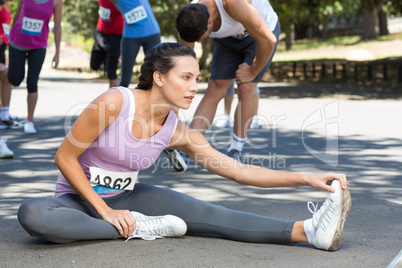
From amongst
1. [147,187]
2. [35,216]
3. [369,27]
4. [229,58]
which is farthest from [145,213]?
[369,27]

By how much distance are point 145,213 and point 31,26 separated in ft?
16.3

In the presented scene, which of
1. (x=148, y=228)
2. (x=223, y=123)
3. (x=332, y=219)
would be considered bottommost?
(x=223, y=123)

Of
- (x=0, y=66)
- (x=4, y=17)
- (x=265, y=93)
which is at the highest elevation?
(x=4, y=17)

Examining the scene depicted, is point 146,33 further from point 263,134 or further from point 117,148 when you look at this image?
point 117,148

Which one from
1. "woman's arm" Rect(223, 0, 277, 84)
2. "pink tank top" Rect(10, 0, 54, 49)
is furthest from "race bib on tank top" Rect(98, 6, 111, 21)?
"woman's arm" Rect(223, 0, 277, 84)

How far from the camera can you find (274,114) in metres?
11.1

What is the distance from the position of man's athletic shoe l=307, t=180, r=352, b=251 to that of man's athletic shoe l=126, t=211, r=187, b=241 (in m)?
0.75

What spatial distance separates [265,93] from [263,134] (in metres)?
7.82

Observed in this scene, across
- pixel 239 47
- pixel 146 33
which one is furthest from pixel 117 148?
pixel 146 33

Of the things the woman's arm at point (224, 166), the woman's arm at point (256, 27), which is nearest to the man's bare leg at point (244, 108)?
the woman's arm at point (256, 27)

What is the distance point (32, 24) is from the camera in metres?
8.09

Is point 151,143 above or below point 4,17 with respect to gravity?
below

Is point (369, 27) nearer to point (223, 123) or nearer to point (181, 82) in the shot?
point (223, 123)

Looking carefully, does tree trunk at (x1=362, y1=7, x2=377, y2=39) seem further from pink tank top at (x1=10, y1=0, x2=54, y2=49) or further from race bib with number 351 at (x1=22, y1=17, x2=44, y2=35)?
race bib with number 351 at (x1=22, y1=17, x2=44, y2=35)
